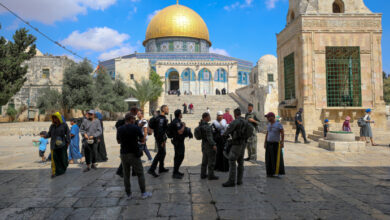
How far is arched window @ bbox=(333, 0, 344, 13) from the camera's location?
10.9 metres

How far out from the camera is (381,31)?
10.4 m

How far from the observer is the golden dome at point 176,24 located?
127ft

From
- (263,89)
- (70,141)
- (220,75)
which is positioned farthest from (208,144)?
(220,75)

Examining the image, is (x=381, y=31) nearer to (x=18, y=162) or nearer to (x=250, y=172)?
(x=250, y=172)

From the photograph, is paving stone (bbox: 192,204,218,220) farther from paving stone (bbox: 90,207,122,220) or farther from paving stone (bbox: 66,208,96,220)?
paving stone (bbox: 66,208,96,220)

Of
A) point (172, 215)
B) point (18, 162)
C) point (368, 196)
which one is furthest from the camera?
point (18, 162)

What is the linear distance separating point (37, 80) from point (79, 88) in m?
6.08

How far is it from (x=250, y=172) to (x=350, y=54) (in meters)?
8.82

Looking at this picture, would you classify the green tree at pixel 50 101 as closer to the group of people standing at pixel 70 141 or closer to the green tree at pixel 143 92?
the green tree at pixel 143 92

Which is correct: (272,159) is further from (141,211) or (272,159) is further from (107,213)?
(107,213)

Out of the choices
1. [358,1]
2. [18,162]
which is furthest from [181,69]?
[18,162]

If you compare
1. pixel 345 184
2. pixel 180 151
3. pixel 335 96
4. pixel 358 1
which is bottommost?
pixel 345 184

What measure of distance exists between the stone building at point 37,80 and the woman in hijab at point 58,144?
770 inches

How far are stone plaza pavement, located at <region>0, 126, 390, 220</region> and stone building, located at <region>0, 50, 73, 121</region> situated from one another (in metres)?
19.0
